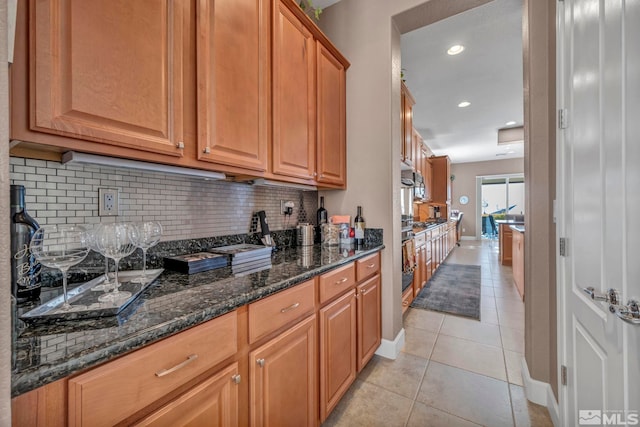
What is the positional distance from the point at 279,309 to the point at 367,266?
92 centimetres

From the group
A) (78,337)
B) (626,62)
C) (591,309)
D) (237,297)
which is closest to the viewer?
(78,337)

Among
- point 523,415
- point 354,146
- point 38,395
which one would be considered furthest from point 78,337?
point 523,415

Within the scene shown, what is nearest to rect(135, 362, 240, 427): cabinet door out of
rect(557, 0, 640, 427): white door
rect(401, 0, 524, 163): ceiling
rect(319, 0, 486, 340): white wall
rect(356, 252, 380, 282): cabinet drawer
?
rect(356, 252, 380, 282): cabinet drawer

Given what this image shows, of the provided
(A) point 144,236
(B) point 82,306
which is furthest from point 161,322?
(A) point 144,236

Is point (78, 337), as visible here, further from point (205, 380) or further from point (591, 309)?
point (591, 309)

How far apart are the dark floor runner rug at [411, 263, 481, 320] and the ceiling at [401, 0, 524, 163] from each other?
2867 millimetres

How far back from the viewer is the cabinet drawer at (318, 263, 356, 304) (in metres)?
1.34

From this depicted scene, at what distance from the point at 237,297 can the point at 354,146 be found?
5.51ft

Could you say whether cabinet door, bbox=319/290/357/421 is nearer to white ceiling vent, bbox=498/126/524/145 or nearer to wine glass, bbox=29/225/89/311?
wine glass, bbox=29/225/89/311

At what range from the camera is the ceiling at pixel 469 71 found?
2381 mm

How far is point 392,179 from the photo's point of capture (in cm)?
202

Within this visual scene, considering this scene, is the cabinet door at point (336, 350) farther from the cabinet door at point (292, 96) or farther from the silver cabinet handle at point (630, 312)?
the silver cabinet handle at point (630, 312)

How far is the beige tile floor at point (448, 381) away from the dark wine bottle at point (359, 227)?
A: 0.94 metres

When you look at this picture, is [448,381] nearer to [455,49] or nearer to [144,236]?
[144,236]
